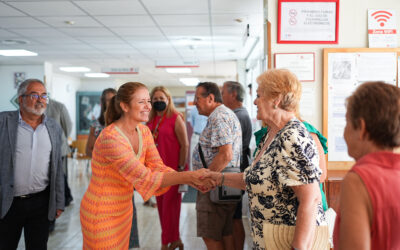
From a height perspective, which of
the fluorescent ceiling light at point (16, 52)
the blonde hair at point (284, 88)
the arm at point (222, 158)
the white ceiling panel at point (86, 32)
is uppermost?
the white ceiling panel at point (86, 32)

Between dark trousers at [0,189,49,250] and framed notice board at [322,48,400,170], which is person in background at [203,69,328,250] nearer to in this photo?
framed notice board at [322,48,400,170]

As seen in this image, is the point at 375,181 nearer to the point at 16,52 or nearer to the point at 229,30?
the point at 229,30

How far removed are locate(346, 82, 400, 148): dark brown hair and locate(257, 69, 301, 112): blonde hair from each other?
596 mm

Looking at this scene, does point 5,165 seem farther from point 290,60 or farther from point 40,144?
point 290,60

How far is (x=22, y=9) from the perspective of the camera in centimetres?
478

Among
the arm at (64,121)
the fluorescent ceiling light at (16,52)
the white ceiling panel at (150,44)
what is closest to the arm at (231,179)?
the arm at (64,121)

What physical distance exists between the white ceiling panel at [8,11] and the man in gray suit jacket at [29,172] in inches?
113

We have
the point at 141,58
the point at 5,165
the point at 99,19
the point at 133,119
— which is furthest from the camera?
the point at 141,58

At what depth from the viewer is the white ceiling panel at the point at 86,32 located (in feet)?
19.7

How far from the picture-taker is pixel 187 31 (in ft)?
20.3

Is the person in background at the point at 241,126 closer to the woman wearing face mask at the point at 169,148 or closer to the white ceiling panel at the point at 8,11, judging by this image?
the woman wearing face mask at the point at 169,148

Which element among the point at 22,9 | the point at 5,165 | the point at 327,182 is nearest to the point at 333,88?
the point at 327,182

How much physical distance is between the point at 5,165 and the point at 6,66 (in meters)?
8.88

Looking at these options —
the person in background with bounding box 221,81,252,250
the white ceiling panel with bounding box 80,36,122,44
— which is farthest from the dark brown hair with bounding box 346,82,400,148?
the white ceiling panel with bounding box 80,36,122,44
